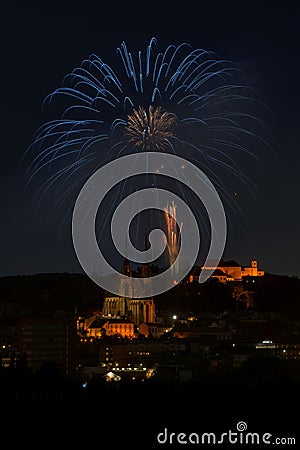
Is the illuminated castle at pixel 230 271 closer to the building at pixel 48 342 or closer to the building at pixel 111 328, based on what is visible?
the building at pixel 111 328

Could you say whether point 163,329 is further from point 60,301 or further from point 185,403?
point 185,403

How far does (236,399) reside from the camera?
5791 centimetres

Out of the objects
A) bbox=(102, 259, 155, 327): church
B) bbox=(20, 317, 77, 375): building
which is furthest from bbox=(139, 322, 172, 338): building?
bbox=(20, 317, 77, 375): building

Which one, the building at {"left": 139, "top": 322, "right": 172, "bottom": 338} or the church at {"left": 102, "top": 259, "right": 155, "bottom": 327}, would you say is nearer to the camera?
the building at {"left": 139, "top": 322, "right": 172, "bottom": 338}

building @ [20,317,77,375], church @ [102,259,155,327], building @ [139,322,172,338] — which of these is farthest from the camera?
church @ [102,259,155,327]

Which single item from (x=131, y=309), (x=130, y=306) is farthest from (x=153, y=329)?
(x=130, y=306)

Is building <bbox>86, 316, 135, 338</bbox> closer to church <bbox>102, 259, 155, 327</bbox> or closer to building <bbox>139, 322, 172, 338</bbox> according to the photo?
building <bbox>139, 322, 172, 338</bbox>

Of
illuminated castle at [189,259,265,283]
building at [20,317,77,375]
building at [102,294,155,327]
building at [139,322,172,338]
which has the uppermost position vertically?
illuminated castle at [189,259,265,283]

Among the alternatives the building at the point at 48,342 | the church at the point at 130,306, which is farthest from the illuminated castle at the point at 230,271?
the building at the point at 48,342

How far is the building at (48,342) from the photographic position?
9900 cm

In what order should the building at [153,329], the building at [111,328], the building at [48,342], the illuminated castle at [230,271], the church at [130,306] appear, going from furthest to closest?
1. the illuminated castle at [230,271]
2. the church at [130,306]
3. the building at [153,329]
4. the building at [111,328]
5. the building at [48,342]

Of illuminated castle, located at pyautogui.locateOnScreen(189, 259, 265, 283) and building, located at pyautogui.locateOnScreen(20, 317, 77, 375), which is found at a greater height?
illuminated castle, located at pyautogui.locateOnScreen(189, 259, 265, 283)

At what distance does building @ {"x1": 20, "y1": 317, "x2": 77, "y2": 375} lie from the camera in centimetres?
9900

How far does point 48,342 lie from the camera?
101 metres
